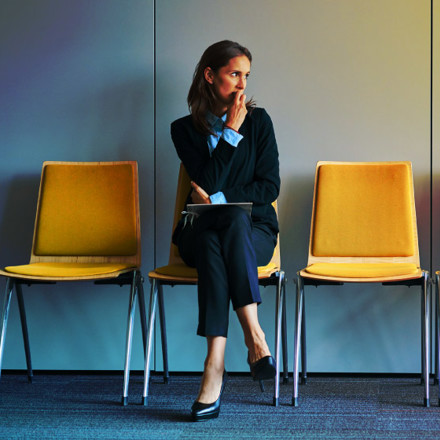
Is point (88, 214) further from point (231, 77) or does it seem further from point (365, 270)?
point (365, 270)

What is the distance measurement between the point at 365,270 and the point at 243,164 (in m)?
0.66

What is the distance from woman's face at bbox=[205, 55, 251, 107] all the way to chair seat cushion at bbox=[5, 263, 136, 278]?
2.77 feet

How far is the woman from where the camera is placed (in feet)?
6.86

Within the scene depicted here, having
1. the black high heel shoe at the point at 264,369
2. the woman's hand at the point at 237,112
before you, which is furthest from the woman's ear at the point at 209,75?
the black high heel shoe at the point at 264,369

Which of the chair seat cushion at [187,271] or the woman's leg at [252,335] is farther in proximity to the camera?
the chair seat cushion at [187,271]

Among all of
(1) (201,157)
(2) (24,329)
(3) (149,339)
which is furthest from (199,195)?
(2) (24,329)

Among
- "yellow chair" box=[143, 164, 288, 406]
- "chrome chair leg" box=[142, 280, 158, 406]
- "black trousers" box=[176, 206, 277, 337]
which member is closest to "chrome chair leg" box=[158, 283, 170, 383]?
"yellow chair" box=[143, 164, 288, 406]

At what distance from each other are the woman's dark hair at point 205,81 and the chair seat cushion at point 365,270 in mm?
766

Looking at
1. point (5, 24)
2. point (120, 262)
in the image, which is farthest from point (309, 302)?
point (5, 24)

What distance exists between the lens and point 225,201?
2.45 m

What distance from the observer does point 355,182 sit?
2.77 metres

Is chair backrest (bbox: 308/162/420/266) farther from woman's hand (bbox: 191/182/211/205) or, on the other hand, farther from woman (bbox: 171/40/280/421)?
woman's hand (bbox: 191/182/211/205)

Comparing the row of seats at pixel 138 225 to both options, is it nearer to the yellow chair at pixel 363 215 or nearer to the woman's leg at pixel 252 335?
the yellow chair at pixel 363 215

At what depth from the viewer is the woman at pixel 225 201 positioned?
6.86 ft
